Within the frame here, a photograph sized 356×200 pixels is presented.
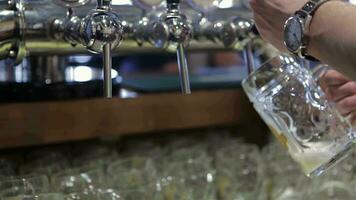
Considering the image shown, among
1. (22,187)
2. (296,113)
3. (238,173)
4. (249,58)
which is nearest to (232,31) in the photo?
(249,58)

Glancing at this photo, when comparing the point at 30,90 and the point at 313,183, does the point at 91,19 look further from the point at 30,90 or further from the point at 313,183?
the point at 313,183

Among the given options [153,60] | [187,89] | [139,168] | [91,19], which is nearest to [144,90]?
[139,168]

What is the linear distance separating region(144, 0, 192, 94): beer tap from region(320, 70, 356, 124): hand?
1.18 ft

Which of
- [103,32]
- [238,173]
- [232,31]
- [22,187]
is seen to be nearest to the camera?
[103,32]

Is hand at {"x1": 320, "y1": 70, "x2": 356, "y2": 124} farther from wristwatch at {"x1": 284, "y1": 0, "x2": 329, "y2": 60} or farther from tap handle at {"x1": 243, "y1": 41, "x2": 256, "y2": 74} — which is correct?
wristwatch at {"x1": 284, "y1": 0, "x2": 329, "y2": 60}

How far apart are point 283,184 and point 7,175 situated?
58 cm

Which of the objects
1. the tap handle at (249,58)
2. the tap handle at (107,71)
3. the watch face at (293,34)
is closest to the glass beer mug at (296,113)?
the tap handle at (249,58)

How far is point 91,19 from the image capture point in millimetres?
788

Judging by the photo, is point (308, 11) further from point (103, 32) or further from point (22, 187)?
point (22, 187)

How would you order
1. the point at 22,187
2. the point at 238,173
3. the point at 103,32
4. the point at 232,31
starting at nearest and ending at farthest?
the point at 103,32
the point at 22,187
the point at 232,31
the point at 238,173

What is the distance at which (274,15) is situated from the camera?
90 cm

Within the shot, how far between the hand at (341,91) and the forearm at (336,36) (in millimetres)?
269

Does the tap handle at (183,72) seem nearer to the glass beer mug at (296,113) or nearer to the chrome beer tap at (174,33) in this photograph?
the chrome beer tap at (174,33)

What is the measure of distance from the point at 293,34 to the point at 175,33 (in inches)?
7.0
